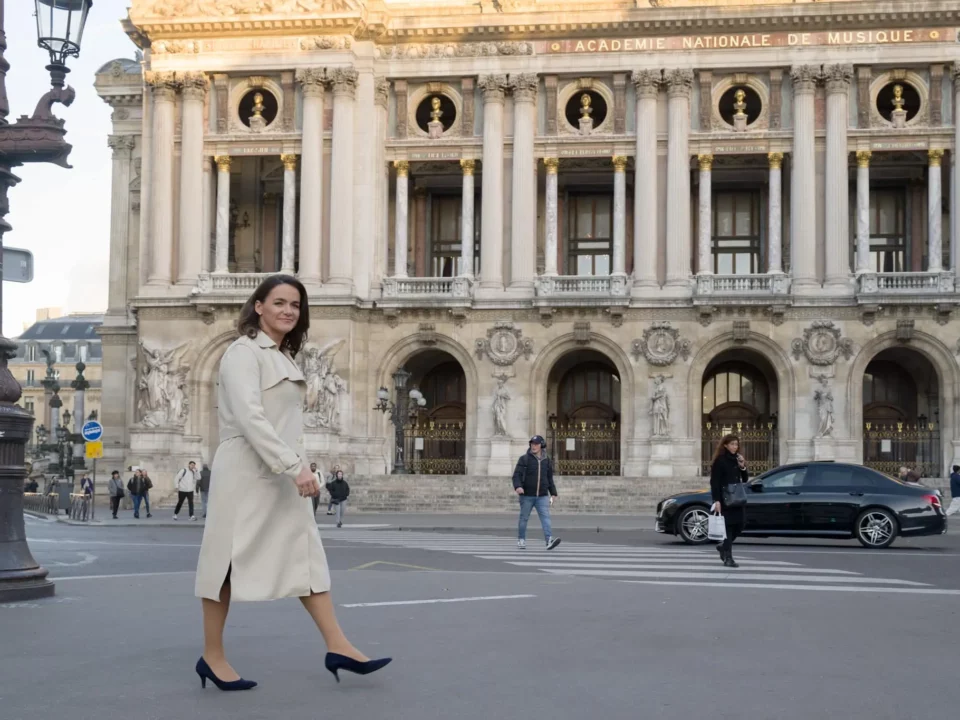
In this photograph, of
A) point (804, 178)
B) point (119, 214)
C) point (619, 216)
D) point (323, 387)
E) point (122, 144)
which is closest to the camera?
point (323, 387)

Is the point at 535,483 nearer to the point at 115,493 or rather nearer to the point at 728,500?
the point at 728,500

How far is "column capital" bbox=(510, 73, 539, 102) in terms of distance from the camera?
49.8 metres

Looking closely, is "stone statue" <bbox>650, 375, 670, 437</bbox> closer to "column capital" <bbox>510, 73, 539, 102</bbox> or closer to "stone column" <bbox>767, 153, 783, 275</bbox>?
"stone column" <bbox>767, 153, 783, 275</bbox>

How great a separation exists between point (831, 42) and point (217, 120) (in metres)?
21.8

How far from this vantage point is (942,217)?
50312mm

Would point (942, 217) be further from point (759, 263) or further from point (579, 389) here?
point (579, 389)

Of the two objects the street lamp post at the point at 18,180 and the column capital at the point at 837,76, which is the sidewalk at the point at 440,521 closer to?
the column capital at the point at 837,76

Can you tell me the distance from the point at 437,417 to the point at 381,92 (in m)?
12.6

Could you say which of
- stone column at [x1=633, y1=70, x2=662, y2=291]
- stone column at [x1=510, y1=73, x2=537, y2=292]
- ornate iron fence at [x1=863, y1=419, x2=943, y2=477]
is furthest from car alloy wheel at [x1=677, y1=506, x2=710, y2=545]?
stone column at [x1=510, y1=73, x2=537, y2=292]

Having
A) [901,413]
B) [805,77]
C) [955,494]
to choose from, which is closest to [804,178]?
[805,77]

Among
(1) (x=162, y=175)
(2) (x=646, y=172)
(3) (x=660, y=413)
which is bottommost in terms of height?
(3) (x=660, y=413)

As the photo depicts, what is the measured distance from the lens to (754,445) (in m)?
49.8

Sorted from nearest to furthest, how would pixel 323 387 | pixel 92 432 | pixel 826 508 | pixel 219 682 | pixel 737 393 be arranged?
pixel 219 682 < pixel 826 508 < pixel 92 432 < pixel 323 387 < pixel 737 393

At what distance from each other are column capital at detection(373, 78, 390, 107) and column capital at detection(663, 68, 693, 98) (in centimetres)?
997
